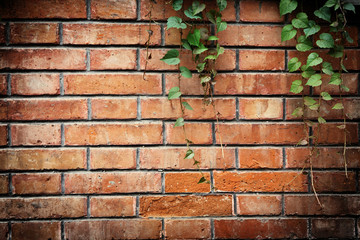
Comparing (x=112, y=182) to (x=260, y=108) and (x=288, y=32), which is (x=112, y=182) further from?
(x=288, y=32)

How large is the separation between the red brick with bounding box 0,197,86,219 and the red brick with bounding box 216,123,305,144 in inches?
25.2

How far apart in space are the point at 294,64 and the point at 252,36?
204 mm

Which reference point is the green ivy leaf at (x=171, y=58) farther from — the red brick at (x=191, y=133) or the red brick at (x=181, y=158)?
the red brick at (x=181, y=158)

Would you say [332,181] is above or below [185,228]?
above

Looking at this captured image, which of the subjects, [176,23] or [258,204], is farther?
[258,204]

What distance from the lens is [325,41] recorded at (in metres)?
0.93

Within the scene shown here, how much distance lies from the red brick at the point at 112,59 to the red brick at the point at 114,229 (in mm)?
636

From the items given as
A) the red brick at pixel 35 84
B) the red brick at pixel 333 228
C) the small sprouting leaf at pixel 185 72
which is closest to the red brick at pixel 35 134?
the red brick at pixel 35 84

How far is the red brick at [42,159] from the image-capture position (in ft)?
3.16

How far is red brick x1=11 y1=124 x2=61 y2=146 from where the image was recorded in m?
0.96

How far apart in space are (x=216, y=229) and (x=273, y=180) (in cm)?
32

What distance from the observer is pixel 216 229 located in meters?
1.00

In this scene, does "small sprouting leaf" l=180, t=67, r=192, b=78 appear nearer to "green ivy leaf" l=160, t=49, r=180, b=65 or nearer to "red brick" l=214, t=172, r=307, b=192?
"green ivy leaf" l=160, t=49, r=180, b=65

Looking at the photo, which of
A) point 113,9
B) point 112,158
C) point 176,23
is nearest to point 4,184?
point 112,158
